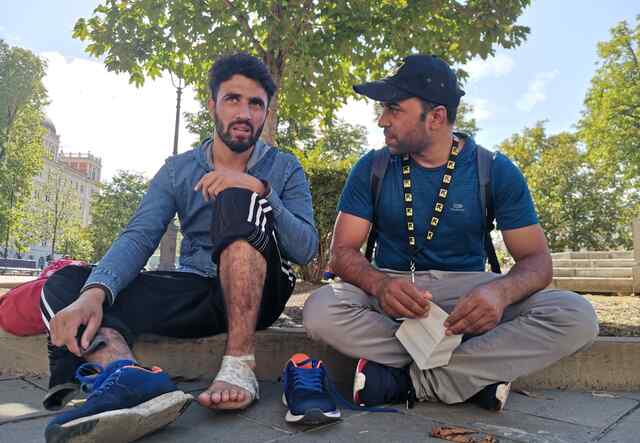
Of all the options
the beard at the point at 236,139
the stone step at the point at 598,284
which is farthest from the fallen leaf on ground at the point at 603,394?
the stone step at the point at 598,284

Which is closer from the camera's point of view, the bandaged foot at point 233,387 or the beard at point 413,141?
the bandaged foot at point 233,387

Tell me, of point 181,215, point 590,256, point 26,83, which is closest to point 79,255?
point 26,83

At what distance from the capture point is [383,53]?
7.31 metres

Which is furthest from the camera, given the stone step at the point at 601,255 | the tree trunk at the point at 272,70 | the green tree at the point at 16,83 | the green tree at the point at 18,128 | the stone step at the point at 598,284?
the green tree at the point at 16,83

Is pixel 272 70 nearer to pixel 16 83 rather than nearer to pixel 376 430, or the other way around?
pixel 376 430

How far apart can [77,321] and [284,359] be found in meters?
1.29

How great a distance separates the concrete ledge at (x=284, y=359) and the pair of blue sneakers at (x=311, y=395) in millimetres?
632

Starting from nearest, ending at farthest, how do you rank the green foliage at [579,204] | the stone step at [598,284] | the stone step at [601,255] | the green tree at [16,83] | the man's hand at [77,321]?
the man's hand at [77,321] → the stone step at [598,284] → the stone step at [601,255] → the green foliage at [579,204] → the green tree at [16,83]

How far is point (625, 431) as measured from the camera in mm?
2229

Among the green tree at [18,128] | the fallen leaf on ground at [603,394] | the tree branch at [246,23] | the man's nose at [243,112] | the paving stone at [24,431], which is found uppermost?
the green tree at [18,128]

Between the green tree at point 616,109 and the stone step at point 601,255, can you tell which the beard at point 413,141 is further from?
the green tree at point 616,109

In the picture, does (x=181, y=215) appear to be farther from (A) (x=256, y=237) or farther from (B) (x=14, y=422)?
(B) (x=14, y=422)

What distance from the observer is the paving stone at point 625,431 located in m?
2.10

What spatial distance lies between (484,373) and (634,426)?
646mm
